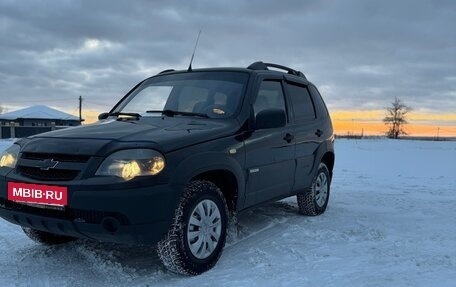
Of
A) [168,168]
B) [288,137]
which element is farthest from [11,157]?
[288,137]

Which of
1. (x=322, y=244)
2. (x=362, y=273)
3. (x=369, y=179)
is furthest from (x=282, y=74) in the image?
(x=369, y=179)

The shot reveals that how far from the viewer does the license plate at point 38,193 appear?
11.6ft

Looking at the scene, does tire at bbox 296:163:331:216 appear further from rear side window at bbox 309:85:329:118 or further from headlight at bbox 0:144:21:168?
headlight at bbox 0:144:21:168

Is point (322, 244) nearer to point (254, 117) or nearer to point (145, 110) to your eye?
point (254, 117)

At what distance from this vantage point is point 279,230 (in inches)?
216

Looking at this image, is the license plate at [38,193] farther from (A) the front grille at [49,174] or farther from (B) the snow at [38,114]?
(B) the snow at [38,114]

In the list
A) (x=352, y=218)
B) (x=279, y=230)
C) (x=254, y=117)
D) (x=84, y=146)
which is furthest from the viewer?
(x=352, y=218)

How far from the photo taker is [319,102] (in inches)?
263

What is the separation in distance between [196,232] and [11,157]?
1762 mm

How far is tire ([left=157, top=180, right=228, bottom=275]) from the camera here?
374 centimetres

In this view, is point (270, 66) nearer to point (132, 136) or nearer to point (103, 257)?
point (132, 136)

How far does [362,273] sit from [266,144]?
161cm

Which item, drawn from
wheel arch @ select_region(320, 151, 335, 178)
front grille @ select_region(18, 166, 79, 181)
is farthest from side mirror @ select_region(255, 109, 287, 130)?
wheel arch @ select_region(320, 151, 335, 178)

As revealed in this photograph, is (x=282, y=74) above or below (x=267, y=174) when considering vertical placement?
above
